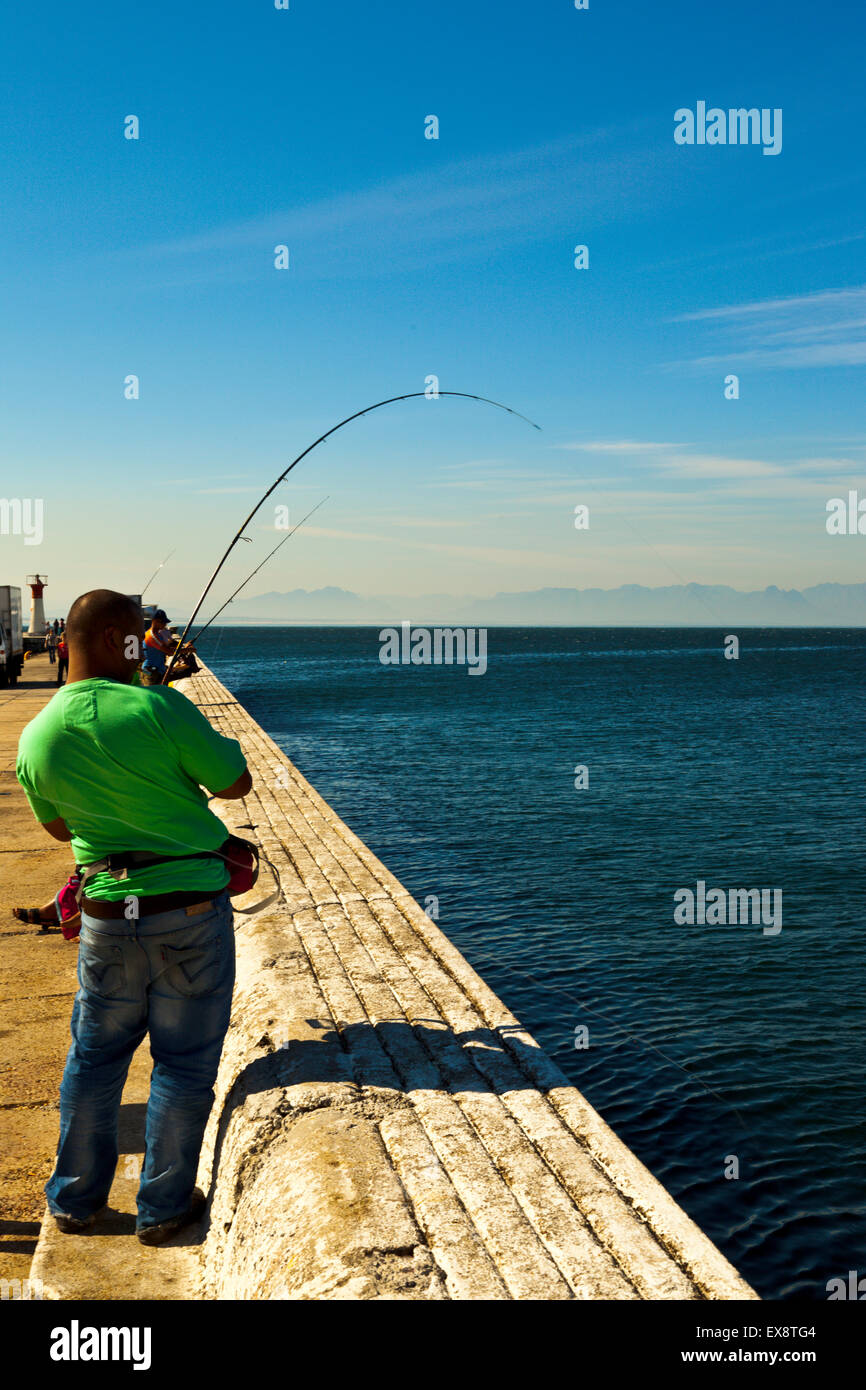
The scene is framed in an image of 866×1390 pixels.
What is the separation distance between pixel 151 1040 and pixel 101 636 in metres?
1.34

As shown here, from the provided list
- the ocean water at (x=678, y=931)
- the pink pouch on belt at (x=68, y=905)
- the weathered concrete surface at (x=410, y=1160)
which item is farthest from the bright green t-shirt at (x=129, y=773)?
the ocean water at (x=678, y=931)

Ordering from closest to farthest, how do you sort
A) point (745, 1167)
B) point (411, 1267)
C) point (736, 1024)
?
1. point (411, 1267)
2. point (745, 1167)
3. point (736, 1024)

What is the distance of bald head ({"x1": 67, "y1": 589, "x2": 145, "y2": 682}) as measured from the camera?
3303 mm

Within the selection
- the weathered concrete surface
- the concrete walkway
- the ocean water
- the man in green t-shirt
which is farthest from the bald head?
the ocean water

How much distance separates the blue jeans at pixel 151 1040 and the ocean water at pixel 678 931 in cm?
601

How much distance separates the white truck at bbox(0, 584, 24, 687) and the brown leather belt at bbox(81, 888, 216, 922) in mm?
27717

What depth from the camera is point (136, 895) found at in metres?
3.27

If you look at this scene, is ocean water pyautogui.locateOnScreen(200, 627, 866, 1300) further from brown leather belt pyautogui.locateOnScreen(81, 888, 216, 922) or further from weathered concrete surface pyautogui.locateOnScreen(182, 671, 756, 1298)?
brown leather belt pyautogui.locateOnScreen(81, 888, 216, 922)

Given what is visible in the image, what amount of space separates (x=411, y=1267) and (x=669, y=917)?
46.5 feet

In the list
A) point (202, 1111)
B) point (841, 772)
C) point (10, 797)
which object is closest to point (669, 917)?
point (10, 797)

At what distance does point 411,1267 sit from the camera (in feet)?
9.30

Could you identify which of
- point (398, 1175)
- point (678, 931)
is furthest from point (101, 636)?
point (678, 931)

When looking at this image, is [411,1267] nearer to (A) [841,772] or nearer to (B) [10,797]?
(B) [10,797]
